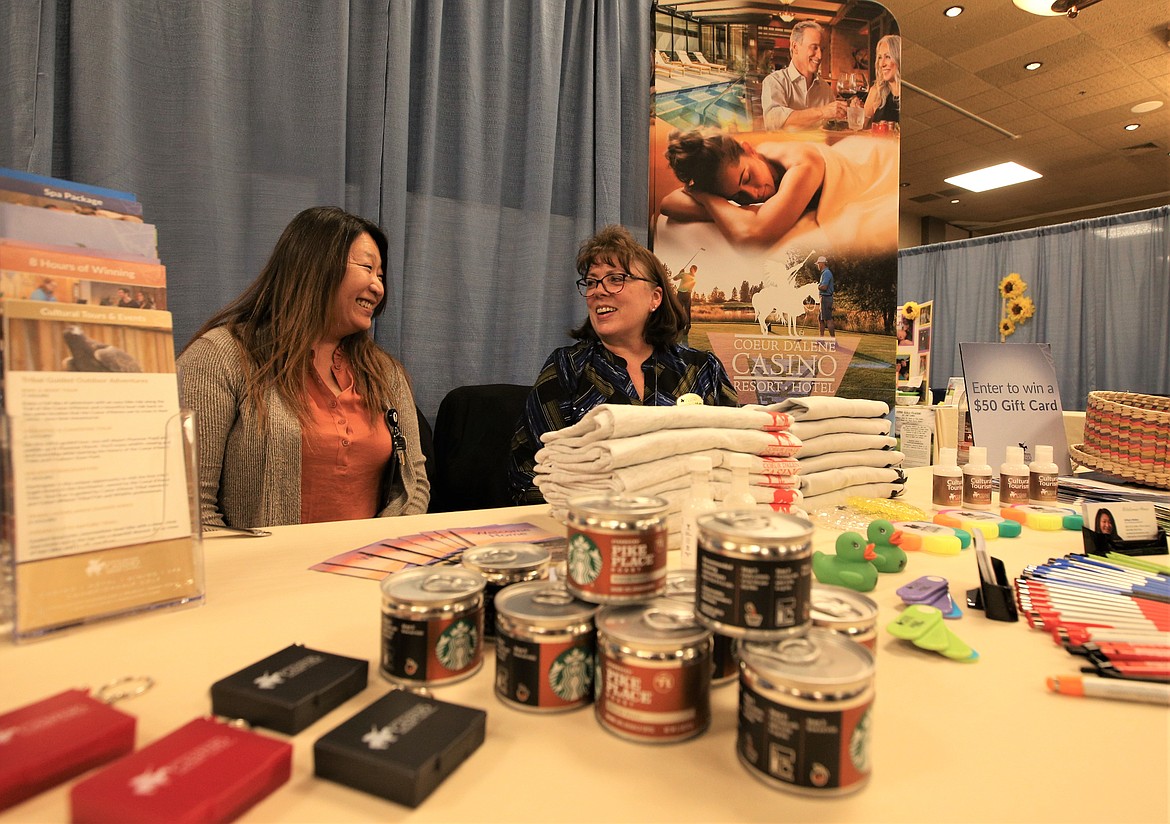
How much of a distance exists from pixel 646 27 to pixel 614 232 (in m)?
1.22

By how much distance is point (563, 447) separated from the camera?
103cm

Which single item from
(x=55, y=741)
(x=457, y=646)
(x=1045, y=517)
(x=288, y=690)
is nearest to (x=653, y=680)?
(x=457, y=646)

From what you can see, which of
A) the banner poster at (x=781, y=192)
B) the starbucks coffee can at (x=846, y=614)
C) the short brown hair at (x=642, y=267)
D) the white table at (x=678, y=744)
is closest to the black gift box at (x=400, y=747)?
the white table at (x=678, y=744)

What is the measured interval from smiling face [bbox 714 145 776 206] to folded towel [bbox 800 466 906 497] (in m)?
1.41

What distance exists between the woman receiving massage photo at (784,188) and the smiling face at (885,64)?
26 cm

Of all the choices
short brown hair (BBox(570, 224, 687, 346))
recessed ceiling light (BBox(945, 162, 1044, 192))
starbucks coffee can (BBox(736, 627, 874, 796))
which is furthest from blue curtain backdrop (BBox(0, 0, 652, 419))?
recessed ceiling light (BBox(945, 162, 1044, 192))

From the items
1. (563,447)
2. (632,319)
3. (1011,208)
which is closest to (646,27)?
(632,319)

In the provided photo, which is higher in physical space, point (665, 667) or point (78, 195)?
point (78, 195)

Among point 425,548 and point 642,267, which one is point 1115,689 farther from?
point 642,267

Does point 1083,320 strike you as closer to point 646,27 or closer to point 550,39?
point 646,27

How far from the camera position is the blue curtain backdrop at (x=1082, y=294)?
504 centimetres

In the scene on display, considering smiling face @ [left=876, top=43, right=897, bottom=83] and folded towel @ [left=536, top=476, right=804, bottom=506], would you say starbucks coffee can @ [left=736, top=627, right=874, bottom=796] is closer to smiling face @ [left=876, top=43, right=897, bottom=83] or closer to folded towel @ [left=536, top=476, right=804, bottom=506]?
folded towel @ [left=536, top=476, right=804, bottom=506]

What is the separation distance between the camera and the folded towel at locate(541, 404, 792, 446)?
97cm

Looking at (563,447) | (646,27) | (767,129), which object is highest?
(646,27)
